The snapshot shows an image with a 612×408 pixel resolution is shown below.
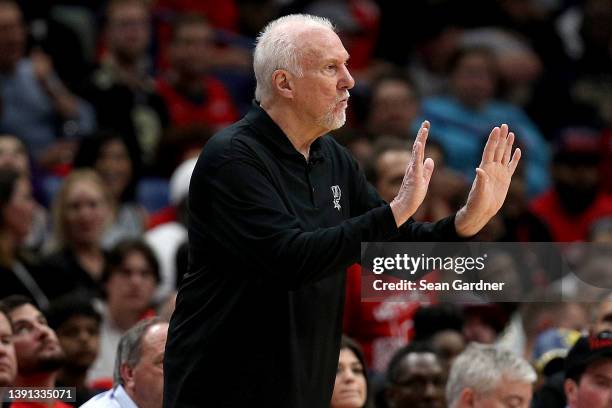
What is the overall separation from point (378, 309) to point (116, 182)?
244cm

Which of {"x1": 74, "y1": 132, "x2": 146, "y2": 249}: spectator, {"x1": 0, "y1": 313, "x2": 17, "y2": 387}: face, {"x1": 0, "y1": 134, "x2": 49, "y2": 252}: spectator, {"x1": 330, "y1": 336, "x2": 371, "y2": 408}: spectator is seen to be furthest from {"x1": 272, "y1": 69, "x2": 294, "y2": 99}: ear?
{"x1": 74, "y1": 132, "x2": 146, "y2": 249}: spectator

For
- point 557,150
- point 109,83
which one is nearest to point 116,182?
point 109,83

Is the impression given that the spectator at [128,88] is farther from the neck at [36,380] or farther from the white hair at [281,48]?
the white hair at [281,48]

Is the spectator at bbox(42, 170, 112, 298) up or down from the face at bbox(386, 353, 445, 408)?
up

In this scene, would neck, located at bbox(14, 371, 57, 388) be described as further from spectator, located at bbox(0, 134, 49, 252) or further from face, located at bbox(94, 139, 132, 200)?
face, located at bbox(94, 139, 132, 200)

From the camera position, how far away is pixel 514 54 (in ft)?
39.2

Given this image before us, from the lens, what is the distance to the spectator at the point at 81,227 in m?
7.90

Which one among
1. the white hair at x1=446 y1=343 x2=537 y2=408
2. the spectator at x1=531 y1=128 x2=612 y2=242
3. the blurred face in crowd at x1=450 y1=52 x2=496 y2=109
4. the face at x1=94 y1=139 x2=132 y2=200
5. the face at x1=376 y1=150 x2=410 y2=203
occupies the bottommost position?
the white hair at x1=446 y1=343 x2=537 y2=408

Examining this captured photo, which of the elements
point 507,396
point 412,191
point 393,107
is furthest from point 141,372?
point 393,107

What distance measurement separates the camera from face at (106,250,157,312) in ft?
25.2

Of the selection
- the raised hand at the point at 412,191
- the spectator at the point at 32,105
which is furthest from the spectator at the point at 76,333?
the raised hand at the point at 412,191

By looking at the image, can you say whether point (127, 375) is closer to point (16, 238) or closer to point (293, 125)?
point (293, 125)

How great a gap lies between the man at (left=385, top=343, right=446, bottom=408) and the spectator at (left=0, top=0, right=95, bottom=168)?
332 cm

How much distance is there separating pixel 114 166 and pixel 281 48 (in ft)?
15.4
